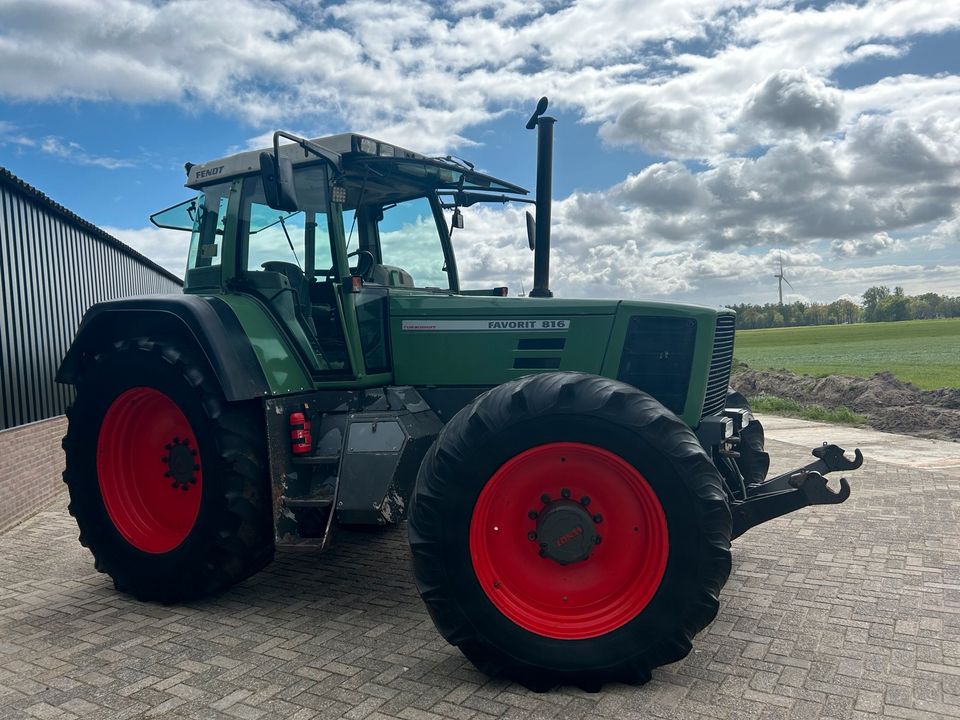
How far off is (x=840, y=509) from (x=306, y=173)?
5.77 meters

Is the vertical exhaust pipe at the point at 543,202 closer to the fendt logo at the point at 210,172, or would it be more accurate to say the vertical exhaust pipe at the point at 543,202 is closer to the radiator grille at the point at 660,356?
the radiator grille at the point at 660,356

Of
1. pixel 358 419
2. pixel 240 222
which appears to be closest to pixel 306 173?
pixel 240 222

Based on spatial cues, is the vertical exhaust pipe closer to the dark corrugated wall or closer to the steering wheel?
the steering wheel

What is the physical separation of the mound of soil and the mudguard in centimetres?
1137

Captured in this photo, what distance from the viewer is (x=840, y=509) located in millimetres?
7188

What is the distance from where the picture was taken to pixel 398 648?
Result: 3.97 metres

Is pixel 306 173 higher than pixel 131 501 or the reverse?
higher

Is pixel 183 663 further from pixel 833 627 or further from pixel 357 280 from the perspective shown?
pixel 833 627

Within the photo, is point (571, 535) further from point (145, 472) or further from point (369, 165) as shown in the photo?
point (145, 472)

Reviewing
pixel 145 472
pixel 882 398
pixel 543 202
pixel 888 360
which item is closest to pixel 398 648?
pixel 145 472

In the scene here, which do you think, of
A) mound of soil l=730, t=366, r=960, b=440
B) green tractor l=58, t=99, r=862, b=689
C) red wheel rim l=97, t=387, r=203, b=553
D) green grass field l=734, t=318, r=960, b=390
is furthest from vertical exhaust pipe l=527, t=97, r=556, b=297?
green grass field l=734, t=318, r=960, b=390

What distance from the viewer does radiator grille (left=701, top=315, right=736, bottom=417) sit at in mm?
4805

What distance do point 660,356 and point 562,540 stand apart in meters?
1.49

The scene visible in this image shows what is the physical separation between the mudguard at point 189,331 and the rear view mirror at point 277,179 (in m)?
0.90
